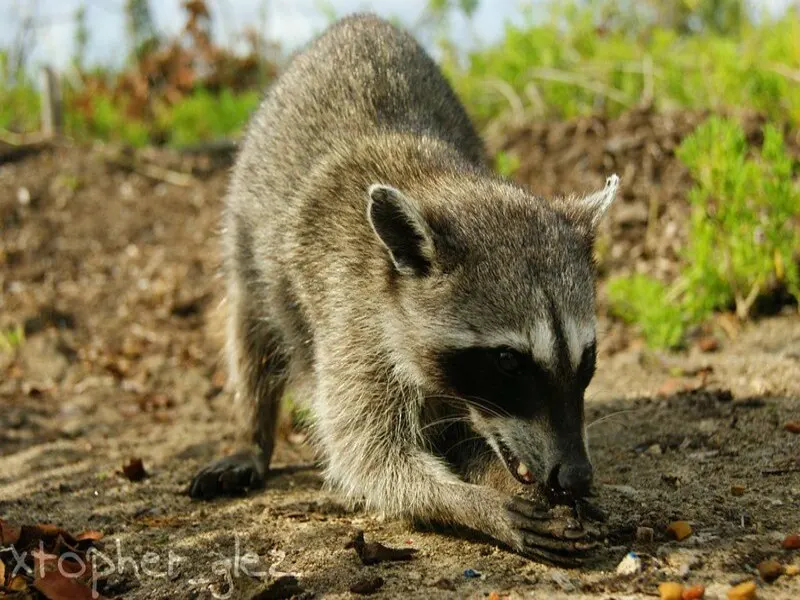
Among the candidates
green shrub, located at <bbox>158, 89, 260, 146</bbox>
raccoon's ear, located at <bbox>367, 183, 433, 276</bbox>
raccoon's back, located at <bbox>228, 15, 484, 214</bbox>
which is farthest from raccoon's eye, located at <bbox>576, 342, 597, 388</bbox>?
green shrub, located at <bbox>158, 89, 260, 146</bbox>

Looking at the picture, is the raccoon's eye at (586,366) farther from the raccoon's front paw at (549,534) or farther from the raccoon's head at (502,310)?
the raccoon's front paw at (549,534)

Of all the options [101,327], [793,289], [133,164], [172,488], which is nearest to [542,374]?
[172,488]

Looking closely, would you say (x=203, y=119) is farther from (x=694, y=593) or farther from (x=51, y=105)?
(x=694, y=593)

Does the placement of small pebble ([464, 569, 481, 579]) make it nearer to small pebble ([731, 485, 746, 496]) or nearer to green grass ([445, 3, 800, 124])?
small pebble ([731, 485, 746, 496])

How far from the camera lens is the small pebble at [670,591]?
2711mm

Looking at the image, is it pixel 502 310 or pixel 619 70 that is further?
pixel 619 70

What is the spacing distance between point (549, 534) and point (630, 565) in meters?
0.28

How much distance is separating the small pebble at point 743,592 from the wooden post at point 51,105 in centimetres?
897

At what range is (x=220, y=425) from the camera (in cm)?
578

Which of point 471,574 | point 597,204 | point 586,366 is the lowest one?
point 471,574

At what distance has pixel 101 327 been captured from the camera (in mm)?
Answer: 7410

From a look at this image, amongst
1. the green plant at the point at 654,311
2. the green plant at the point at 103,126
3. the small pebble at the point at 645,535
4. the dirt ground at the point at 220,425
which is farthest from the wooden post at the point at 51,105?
the small pebble at the point at 645,535

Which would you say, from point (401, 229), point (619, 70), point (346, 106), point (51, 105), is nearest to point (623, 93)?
point (619, 70)

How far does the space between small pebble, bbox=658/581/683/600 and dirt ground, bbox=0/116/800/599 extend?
0.17ft
